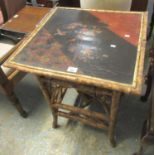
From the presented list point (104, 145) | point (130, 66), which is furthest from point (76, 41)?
point (104, 145)

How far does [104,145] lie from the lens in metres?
1.27

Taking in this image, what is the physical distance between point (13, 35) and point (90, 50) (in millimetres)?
903

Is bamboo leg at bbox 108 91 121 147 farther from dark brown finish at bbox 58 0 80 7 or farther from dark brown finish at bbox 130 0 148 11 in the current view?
dark brown finish at bbox 58 0 80 7

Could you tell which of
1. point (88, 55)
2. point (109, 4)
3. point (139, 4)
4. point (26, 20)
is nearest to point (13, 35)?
point (26, 20)

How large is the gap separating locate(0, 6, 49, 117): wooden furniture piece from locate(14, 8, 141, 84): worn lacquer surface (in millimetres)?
382

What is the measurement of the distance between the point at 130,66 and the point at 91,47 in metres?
0.23

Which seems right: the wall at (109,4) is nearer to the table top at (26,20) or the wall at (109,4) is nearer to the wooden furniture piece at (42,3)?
the table top at (26,20)

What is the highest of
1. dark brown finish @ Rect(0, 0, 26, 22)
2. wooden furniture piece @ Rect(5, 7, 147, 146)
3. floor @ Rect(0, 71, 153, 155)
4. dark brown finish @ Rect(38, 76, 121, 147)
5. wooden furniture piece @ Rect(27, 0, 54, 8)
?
wooden furniture piece @ Rect(5, 7, 147, 146)

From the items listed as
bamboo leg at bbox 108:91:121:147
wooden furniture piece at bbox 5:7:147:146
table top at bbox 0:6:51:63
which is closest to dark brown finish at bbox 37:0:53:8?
table top at bbox 0:6:51:63

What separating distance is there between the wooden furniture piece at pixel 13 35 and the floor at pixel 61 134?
0.12 m

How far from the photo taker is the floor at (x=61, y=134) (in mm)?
1266

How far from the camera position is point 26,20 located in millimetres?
1614

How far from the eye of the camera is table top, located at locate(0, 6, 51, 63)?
1.53 metres

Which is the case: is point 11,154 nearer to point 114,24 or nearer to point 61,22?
point 61,22
